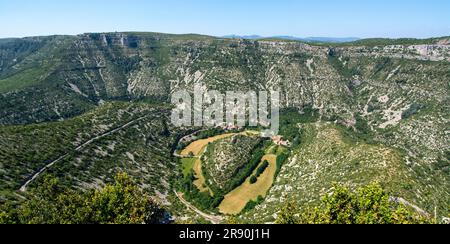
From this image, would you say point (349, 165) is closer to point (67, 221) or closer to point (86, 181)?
point (86, 181)

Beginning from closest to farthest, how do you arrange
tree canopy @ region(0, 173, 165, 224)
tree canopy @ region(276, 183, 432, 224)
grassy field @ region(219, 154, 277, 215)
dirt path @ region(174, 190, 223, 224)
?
tree canopy @ region(276, 183, 432, 224), tree canopy @ region(0, 173, 165, 224), dirt path @ region(174, 190, 223, 224), grassy field @ region(219, 154, 277, 215)

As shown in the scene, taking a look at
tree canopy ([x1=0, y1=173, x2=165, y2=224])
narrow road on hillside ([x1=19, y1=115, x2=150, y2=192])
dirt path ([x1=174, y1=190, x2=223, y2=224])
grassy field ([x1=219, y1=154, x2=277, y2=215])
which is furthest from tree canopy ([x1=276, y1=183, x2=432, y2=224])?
grassy field ([x1=219, y1=154, x2=277, y2=215])

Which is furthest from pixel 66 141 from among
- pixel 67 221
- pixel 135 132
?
pixel 67 221

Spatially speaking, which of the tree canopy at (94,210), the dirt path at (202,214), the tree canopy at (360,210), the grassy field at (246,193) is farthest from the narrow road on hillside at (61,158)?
the tree canopy at (360,210)

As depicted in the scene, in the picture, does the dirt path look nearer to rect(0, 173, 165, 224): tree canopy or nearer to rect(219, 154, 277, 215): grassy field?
rect(219, 154, 277, 215): grassy field

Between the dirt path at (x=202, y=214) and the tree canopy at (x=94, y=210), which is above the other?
the tree canopy at (x=94, y=210)

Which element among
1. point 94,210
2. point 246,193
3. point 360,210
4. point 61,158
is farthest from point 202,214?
point 360,210

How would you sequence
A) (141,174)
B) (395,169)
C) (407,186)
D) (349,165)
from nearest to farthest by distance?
(407,186)
(395,169)
(349,165)
(141,174)

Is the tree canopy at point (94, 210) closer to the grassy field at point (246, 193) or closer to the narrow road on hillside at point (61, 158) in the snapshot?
the narrow road on hillside at point (61, 158)
